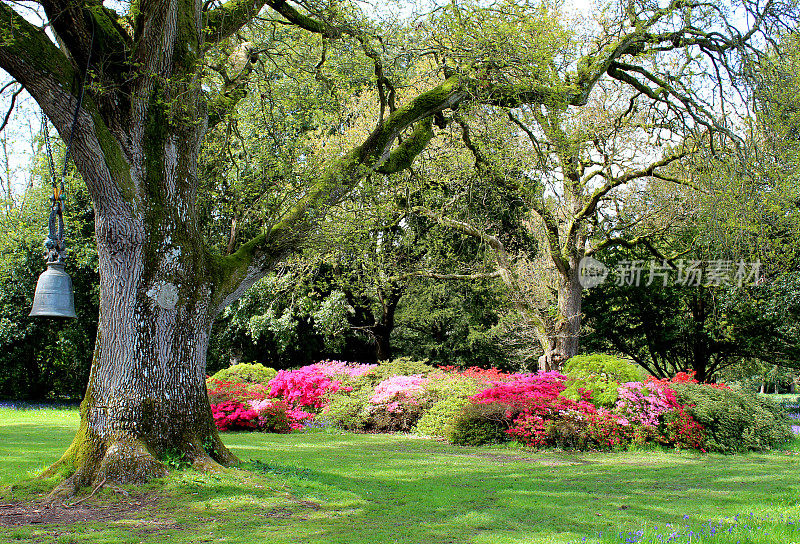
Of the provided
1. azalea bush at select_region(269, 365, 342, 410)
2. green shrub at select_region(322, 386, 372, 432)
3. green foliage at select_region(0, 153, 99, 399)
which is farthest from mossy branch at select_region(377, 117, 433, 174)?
green foliage at select_region(0, 153, 99, 399)

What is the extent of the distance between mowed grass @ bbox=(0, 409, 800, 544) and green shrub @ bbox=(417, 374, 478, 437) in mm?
2226

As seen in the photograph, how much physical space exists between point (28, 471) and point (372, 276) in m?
11.1

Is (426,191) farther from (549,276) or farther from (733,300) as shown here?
(733,300)

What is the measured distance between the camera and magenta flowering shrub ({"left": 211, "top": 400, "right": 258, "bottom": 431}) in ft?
47.9

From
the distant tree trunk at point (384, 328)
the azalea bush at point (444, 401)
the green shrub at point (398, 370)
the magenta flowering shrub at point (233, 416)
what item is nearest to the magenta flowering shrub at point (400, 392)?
the azalea bush at point (444, 401)

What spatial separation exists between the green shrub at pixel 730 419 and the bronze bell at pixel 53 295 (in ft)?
38.1

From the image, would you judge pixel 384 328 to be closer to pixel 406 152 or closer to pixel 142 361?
pixel 406 152

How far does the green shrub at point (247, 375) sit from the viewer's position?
56.3ft

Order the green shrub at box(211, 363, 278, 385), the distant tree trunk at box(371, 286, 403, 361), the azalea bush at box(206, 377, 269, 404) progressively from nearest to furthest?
the azalea bush at box(206, 377, 269, 404) → the green shrub at box(211, 363, 278, 385) → the distant tree trunk at box(371, 286, 403, 361)

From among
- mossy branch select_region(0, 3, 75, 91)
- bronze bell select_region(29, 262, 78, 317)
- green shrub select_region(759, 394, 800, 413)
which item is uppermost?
mossy branch select_region(0, 3, 75, 91)

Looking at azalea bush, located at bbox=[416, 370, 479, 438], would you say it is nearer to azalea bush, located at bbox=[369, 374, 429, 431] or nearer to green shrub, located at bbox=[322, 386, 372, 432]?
azalea bush, located at bbox=[369, 374, 429, 431]

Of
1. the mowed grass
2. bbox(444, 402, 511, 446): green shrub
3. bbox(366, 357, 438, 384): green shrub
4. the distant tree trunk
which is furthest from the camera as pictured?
the distant tree trunk

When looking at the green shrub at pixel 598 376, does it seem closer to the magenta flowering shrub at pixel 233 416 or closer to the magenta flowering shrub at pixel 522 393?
the magenta flowering shrub at pixel 522 393

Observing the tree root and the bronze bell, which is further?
the tree root
